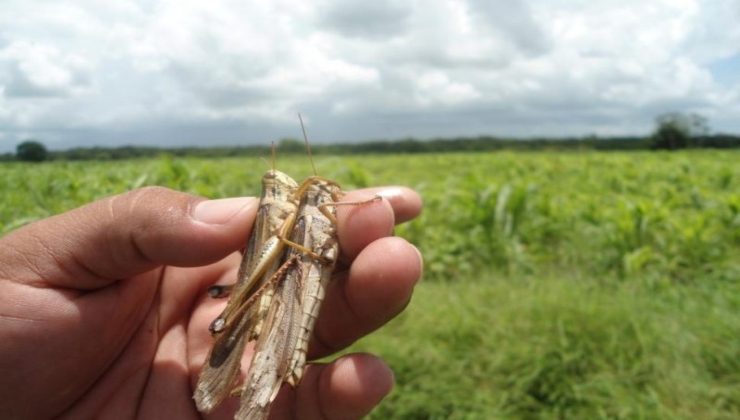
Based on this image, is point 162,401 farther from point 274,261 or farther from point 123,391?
point 274,261

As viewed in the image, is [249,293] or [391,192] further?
[391,192]

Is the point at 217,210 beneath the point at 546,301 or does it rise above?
above

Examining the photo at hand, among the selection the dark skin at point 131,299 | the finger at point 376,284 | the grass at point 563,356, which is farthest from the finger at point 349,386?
the grass at point 563,356

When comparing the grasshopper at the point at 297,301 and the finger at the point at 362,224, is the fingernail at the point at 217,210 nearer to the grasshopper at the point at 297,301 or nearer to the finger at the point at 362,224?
the grasshopper at the point at 297,301

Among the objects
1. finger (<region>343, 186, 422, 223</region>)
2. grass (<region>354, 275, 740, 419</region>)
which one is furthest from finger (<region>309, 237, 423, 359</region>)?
grass (<region>354, 275, 740, 419</region>)

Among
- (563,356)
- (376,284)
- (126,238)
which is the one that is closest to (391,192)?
(376,284)

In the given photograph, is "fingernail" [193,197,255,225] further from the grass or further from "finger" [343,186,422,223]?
the grass

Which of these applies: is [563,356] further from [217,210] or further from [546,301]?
[217,210]

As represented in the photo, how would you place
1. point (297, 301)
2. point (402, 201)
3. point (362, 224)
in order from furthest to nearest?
point (402, 201) < point (362, 224) < point (297, 301)
